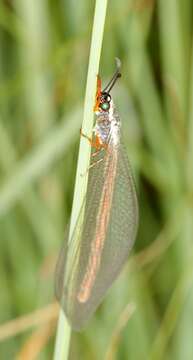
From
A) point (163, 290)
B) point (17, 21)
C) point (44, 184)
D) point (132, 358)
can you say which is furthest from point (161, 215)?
point (17, 21)

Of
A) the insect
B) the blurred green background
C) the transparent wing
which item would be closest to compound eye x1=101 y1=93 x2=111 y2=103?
the insect

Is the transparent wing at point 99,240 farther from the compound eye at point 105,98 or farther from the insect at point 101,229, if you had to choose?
the compound eye at point 105,98

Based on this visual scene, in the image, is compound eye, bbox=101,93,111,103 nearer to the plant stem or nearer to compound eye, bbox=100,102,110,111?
compound eye, bbox=100,102,110,111

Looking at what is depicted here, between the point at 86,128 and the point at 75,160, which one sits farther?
the point at 75,160

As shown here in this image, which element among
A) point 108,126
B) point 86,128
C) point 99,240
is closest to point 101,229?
point 99,240

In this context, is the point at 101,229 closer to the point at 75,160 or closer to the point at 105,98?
the point at 105,98

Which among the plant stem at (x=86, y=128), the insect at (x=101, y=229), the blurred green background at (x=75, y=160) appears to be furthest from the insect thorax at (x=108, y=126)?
the plant stem at (x=86, y=128)
